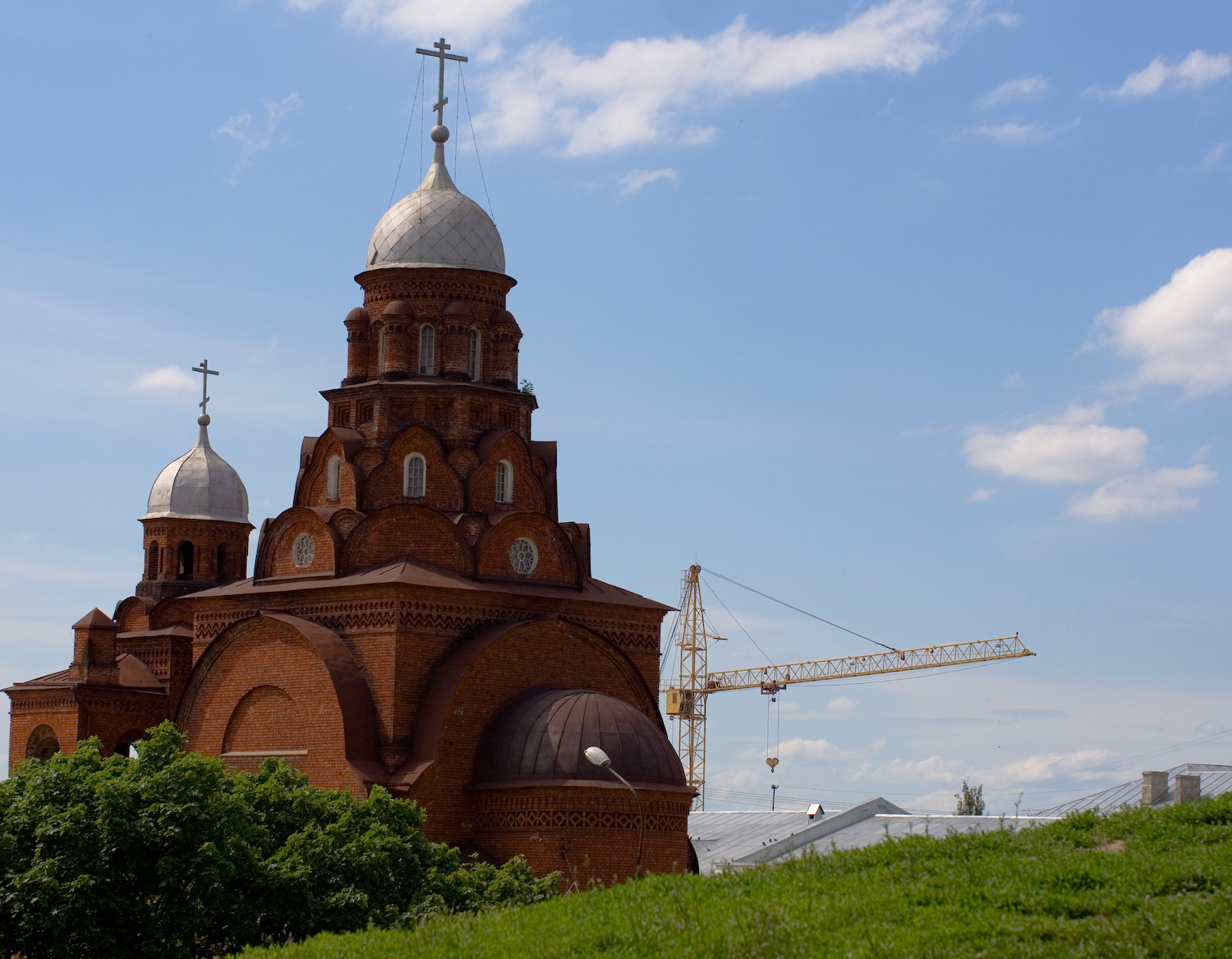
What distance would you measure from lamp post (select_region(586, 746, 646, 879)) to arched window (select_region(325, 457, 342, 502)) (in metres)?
8.02

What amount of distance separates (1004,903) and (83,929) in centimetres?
1152

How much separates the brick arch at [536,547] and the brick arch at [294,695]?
Answer: 301 centimetres

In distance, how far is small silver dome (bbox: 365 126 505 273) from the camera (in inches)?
1294

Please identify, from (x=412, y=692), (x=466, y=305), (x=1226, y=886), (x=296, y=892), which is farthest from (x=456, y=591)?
(x=1226, y=886)

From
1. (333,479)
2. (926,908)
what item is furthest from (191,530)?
(926,908)

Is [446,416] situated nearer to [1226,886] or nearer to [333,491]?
[333,491]

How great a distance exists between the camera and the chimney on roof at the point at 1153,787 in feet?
110

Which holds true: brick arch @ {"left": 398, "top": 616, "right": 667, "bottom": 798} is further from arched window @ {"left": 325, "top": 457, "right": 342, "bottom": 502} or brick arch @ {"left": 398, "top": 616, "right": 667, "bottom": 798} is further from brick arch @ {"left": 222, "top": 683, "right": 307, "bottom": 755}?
arched window @ {"left": 325, "top": 457, "right": 342, "bottom": 502}

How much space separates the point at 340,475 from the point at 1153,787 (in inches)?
678

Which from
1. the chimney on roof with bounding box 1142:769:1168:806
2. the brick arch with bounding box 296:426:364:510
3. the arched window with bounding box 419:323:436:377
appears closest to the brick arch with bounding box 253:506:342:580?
the brick arch with bounding box 296:426:364:510

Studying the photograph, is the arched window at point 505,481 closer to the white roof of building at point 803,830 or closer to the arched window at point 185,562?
the white roof of building at point 803,830

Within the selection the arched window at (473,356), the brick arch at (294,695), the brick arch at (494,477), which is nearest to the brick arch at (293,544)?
the brick arch at (294,695)

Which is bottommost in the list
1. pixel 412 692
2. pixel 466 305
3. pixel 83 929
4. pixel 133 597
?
pixel 83 929

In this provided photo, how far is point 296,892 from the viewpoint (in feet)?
71.2
